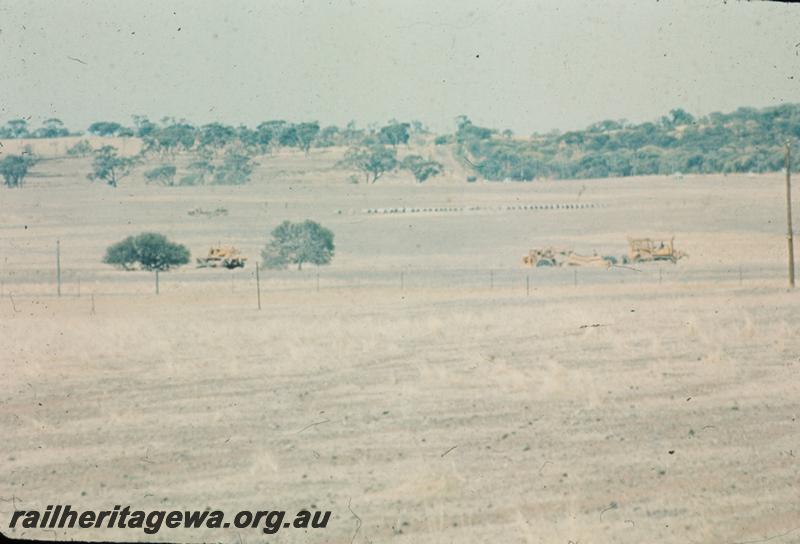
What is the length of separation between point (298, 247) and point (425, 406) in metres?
47.1

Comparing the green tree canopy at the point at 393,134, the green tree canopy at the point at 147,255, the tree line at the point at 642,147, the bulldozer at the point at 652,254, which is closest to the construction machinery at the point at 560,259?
the bulldozer at the point at 652,254

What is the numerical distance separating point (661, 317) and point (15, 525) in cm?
2232

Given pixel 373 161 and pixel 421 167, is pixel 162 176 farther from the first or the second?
pixel 421 167

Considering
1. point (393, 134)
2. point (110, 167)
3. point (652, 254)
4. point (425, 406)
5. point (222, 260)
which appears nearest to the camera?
point (425, 406)

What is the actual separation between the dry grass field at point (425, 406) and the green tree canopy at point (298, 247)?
12.0 metres

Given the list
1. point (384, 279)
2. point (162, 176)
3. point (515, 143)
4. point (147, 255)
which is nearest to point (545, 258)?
point (384, 279)

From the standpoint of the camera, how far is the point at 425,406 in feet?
66.9

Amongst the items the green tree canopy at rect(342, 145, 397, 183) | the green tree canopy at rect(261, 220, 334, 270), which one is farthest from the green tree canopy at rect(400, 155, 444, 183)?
the green tree canopy at rect(261, 220, 334, 270)

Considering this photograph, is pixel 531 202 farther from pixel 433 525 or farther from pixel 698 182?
pixel 433 525

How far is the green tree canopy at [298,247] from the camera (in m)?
66.0

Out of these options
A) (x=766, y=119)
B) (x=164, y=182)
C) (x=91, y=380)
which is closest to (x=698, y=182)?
(x=766, y=119)

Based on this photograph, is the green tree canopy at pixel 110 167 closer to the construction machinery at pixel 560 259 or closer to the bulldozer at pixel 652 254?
the construction machinery at pixel 560 259

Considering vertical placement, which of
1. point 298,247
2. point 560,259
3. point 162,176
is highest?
point 162,176

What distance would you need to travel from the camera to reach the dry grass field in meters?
14.4
